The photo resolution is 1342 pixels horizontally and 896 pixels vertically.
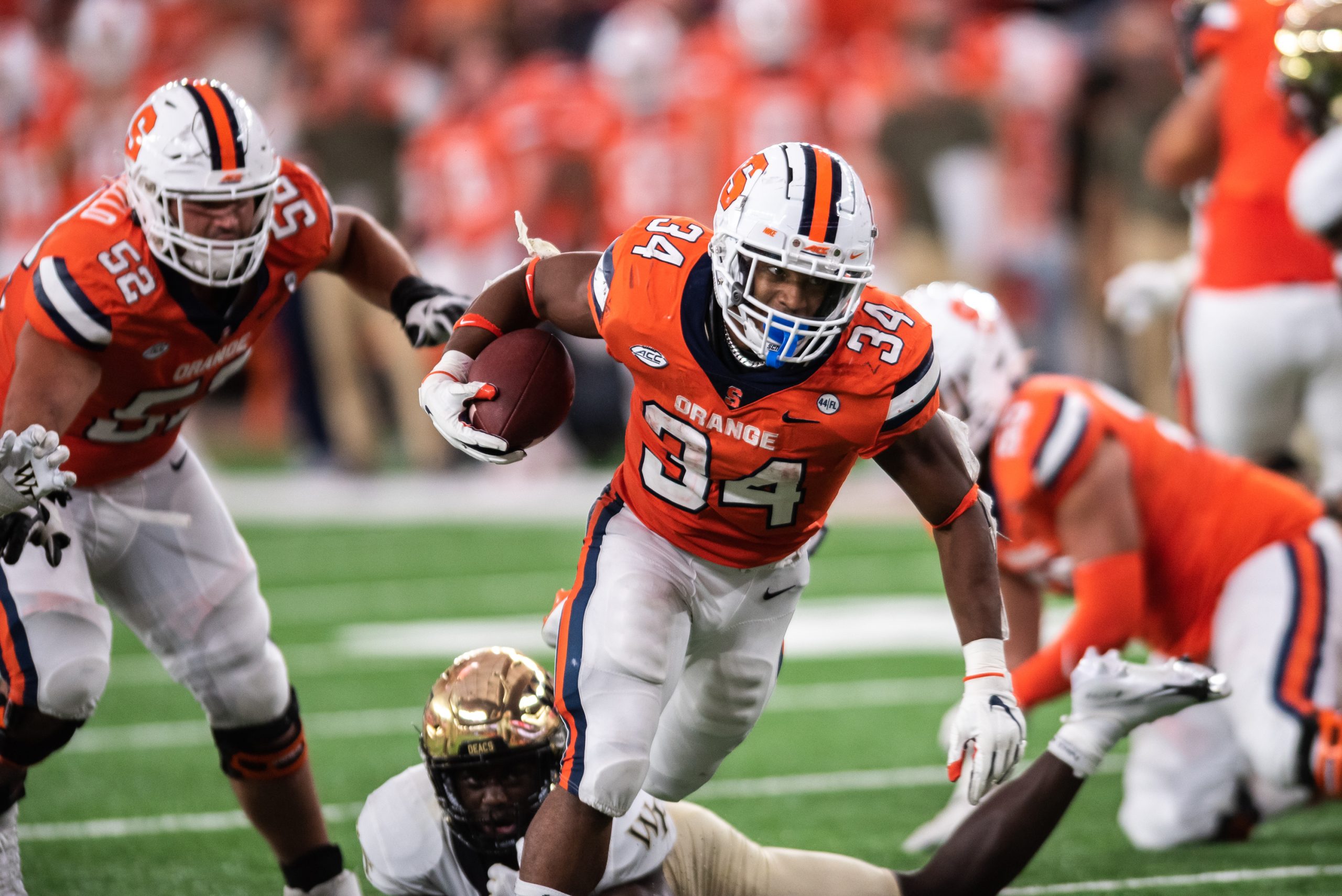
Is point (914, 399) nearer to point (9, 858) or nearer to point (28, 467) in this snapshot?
point (28, 467)

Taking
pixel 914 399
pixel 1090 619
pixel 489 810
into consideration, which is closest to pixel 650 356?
pixel 914 399

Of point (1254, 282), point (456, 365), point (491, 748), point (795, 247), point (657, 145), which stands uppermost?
point (795, 247)

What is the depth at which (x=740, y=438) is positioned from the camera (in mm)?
3268

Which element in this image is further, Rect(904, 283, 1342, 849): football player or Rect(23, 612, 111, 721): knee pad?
Rect(904, 283, 1342, 849): football player

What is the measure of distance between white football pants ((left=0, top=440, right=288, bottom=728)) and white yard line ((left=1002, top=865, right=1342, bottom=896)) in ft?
5.77

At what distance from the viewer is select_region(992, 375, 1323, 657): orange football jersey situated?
4270 millimetres

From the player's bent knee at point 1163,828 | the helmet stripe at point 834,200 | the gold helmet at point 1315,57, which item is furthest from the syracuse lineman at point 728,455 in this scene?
the gold helmet at point 1315,57

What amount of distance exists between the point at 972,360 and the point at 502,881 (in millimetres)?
1764

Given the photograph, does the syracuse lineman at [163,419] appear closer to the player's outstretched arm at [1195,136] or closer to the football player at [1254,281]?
the football player at [1254,281]

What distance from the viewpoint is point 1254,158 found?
17.3 ft

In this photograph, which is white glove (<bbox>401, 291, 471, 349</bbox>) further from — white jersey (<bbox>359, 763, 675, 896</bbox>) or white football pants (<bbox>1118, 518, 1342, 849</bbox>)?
white football pants (<bbox>1118, 518, 1342, 849</bbox>)

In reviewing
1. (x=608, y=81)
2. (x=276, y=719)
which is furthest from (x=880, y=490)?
(x=276, y=719)

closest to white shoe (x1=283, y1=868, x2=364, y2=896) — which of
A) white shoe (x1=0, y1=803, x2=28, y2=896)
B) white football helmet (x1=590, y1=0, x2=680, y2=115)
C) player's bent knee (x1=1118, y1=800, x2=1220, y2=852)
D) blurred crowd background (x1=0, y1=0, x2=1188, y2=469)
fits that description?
white shoe (x1=0, y1=803, x2=28, y2=896)

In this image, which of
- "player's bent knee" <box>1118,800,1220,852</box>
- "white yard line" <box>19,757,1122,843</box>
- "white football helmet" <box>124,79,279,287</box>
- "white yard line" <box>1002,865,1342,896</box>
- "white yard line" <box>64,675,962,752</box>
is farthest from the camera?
"white yard line" <box>64,675,962,752</box>
